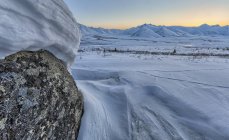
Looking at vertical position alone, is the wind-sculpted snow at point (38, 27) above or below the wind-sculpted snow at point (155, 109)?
above

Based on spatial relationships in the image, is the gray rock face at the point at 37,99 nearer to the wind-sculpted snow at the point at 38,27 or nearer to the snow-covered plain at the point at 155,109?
the wind-sculpted snow at the point at 38,27

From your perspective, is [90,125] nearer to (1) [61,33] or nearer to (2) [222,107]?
(1) [61,33]

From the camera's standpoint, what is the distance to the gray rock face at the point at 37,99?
2287 millimetres

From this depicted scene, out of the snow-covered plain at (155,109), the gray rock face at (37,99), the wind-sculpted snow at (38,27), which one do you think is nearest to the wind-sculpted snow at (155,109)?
the snow-covered plain at (155,109)

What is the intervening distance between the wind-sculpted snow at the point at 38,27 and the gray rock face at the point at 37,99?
0.12m

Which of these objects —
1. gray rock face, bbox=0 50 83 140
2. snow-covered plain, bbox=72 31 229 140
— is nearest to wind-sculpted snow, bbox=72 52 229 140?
snow-covered plain, bbox=72 31 229 140

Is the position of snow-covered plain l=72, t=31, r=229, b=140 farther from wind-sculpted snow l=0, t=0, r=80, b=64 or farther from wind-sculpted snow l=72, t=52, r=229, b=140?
wind-sculpted snow l=0, t=0, r=80, b=64

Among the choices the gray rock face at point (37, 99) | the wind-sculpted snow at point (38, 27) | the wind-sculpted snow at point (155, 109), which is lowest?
the wind-sculpted snow at point (155, 109)

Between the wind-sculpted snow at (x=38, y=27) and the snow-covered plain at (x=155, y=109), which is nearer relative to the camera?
the wind-sculpted snow at (x=38, y=27)

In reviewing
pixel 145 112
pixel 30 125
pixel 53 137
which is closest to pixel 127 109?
pixel 145 112

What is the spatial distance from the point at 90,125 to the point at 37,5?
4.93 feet

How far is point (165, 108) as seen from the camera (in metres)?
3.93

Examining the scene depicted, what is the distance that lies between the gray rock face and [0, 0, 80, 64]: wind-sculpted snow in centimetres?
12

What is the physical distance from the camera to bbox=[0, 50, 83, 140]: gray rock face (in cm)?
229
